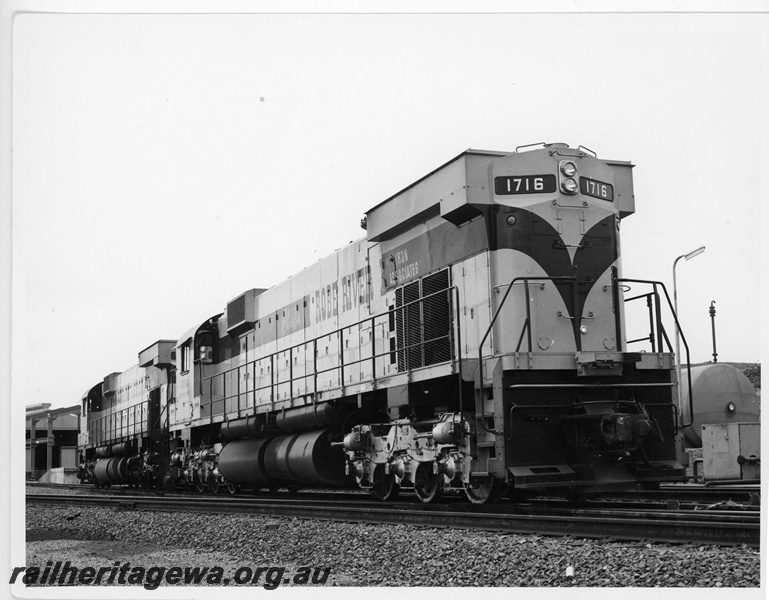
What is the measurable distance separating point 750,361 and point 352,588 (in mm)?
3911

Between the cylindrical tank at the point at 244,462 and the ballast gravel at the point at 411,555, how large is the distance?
3938mm

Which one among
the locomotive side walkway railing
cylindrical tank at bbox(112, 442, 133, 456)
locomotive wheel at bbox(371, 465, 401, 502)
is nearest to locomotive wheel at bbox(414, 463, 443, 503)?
locomotive wheel at bbox(371, 465, 401, 502)

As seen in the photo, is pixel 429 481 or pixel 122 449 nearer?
pixel 429 481

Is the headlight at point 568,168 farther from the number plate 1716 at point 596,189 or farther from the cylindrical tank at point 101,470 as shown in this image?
the cylindrical tank at point 101,470

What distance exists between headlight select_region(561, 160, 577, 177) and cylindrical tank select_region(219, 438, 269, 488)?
21.2 ft

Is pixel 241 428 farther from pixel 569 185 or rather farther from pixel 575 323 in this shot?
pixel 569 185

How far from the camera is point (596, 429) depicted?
24.3 ft

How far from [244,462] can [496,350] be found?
617 centimetres

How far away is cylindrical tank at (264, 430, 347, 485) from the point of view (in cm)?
1052

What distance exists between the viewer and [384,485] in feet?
31.1

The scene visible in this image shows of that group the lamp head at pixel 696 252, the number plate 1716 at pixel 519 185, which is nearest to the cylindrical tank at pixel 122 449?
the number plate 1716 at pixel 519 185

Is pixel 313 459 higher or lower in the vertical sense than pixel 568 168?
lower

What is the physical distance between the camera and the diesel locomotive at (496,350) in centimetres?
743

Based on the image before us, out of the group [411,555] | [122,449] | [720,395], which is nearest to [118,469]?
[122,449]
